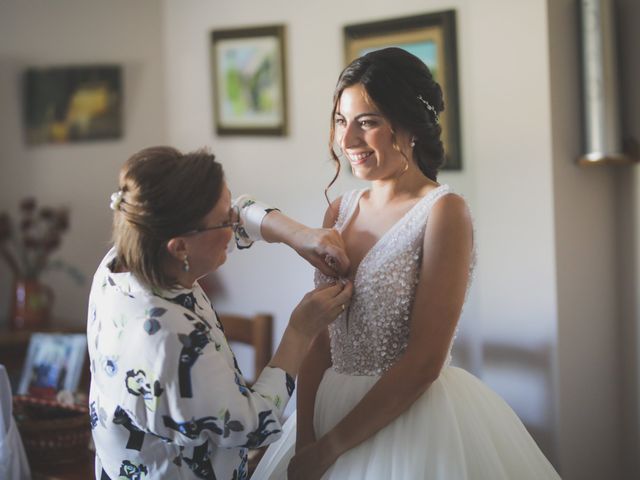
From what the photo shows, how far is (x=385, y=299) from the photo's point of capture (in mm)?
1687

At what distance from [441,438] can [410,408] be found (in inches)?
3.5

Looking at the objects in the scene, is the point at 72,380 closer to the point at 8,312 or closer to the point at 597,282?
the point at 8,312

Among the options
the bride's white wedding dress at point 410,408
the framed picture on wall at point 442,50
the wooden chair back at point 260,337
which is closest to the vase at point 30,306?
the wooden chair back at point 260,337

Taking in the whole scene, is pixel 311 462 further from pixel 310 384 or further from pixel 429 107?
pixel 429 107

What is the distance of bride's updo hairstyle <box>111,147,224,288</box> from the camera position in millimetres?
1352

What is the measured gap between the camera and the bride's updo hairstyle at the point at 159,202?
1352mm

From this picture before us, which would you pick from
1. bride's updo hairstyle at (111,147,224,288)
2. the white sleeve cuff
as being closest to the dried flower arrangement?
the white sleeve cuff

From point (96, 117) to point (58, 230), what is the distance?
1.78ft

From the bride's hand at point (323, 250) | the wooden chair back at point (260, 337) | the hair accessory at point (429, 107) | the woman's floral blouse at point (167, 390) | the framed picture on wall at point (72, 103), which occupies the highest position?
the framed picture on wall at point (72, 103)

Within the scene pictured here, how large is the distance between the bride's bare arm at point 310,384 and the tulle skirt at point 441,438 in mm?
22

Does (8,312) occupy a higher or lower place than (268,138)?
lower

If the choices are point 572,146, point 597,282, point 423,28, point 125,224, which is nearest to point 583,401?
point 597,282

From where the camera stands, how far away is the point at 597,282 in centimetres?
264

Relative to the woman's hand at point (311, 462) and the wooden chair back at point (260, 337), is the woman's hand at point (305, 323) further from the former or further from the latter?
the wooden chair back at point (260, 337)
